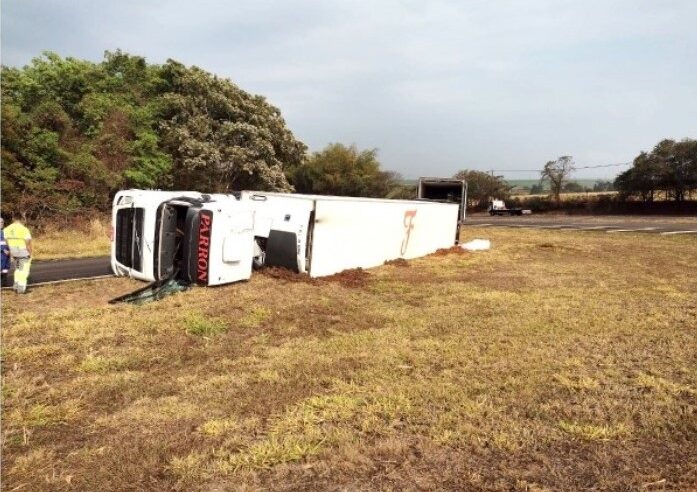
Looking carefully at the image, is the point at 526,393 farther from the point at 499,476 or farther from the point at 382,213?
the point at 382,213

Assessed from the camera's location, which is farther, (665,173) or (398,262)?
(665,173)

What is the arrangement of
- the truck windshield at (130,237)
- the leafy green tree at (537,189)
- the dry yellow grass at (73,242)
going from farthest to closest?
the leafy green tree at (537,189) → the dry yellow grass at (73,242) → the truck windshield at (130,237)

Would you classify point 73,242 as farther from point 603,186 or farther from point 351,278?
point 603,186

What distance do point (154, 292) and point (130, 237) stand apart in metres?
1.61

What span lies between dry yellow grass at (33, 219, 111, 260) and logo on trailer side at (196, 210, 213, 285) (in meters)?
7.59

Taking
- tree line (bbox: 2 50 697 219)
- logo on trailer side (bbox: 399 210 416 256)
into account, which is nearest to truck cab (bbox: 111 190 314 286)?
logo on trailer side (bbox: 399 210 416 256)

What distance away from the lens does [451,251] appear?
631 inches

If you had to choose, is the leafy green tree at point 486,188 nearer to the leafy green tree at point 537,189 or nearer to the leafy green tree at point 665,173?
the leafy green tree at point 537,189

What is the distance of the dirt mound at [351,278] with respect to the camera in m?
10.2

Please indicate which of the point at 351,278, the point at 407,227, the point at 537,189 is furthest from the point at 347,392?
the point at 537,189

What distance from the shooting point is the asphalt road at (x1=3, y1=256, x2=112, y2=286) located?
1040 centimetres

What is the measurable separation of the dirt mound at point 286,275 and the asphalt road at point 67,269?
158 inches

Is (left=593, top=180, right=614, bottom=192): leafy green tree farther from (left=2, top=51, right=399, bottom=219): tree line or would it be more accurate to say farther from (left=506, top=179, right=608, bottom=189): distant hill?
(left=2, top=51, right=399, bottom=219): tree line

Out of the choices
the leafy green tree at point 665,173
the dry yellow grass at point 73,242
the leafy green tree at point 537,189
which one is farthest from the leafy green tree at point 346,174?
the dry yellow grass at point 73,242
